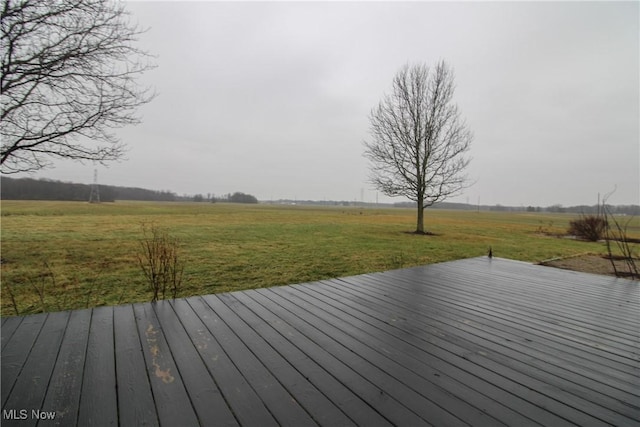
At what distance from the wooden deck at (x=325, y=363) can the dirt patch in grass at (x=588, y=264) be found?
4270 millimetres

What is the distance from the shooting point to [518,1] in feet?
32.7

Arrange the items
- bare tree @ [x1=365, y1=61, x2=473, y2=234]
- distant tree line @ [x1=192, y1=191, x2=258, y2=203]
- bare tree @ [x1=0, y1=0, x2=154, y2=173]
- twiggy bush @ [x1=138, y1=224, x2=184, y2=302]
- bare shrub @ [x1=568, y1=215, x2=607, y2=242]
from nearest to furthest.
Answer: twiggy bush @ [x1=138, y1=224, x2=184, y2=302], bare tree @ [x1=0, y1=0, x2=154, y2=173], bare shrub @ [x1=568, y1=215, x2=607, y2=242], bare tree @ [x1=365, y1=61, x2=473, y2=234], distant tree line @ [x1=192, y1=191, x2=258, y2=203]

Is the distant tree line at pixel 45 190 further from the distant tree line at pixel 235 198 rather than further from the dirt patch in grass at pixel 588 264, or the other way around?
the dirt patch in grass at pixel 588 264

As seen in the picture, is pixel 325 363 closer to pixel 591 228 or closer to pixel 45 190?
pixel 591 228

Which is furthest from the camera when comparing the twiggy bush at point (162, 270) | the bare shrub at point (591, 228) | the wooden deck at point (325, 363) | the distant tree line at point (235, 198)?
the distant tree line at point (235, 198)

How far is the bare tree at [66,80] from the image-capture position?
5027 mm

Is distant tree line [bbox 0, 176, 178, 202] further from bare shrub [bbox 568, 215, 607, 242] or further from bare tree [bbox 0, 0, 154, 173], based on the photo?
bare shrub [bbox 568, 215, 607, 242]

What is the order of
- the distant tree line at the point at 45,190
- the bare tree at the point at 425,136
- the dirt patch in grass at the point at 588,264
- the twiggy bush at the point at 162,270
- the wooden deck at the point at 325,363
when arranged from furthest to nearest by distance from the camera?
the distant tree line at the point at 45,190 → the bare tree at the point at 425,136 → the dirt patch in grass at the point at 588,264 → the twiggy bush at the point at 162,270 → the wooden deck at the point at 325,363

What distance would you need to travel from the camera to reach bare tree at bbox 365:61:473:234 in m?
15.0

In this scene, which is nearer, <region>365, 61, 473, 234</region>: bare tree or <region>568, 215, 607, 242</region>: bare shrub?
<region>568, 215, 607, 242</region>: bare shrub

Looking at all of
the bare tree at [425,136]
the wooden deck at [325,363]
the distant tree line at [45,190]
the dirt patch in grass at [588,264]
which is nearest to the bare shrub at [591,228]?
the bare tree at [425,136]

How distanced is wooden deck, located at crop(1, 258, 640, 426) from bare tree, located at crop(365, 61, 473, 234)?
12.4 m

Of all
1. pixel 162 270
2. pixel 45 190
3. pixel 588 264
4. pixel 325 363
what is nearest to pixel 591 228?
pixel 588 264

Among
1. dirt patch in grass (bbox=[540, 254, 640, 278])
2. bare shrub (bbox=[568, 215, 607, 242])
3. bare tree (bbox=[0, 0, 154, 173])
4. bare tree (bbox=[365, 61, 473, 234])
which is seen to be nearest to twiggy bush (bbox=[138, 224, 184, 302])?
bare tree (bbox=[0, 0, 154, 173])
